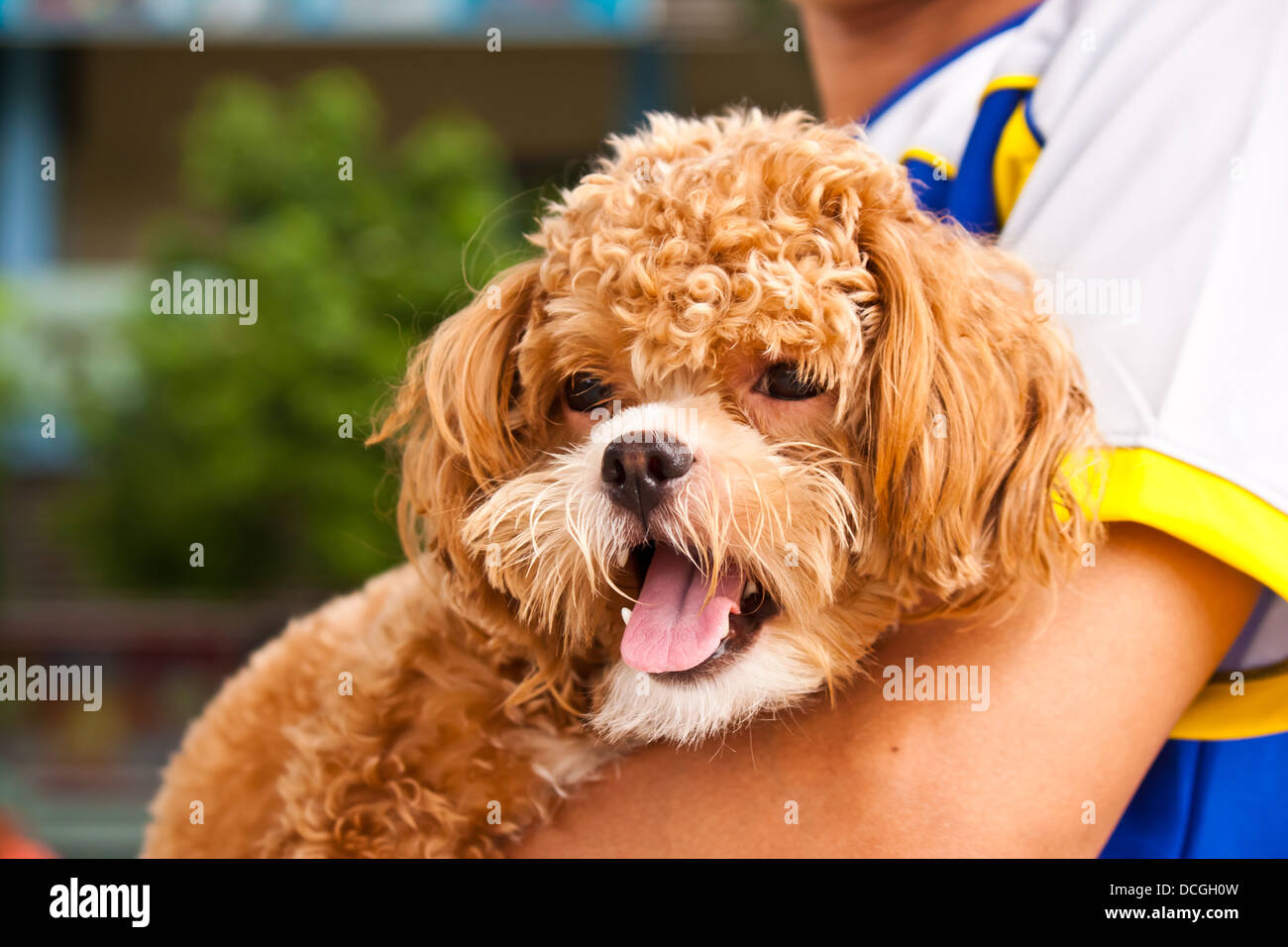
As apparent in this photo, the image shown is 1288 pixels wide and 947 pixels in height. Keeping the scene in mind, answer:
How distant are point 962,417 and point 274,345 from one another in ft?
56.1

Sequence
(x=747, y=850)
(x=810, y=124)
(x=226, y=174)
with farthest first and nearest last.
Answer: (x=226, y=174), (x=810, y=124), (x=747, y=850)

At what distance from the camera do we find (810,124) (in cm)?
230

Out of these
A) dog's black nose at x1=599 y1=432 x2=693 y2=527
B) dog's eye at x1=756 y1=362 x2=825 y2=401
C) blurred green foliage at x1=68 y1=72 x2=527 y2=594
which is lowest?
dog's black nose at x1=599 y1=432 x2=693 y2=527

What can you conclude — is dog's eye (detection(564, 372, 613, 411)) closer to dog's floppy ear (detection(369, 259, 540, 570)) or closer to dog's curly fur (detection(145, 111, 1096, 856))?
dog's curly fur (detection(145, 111, 1096, 856))

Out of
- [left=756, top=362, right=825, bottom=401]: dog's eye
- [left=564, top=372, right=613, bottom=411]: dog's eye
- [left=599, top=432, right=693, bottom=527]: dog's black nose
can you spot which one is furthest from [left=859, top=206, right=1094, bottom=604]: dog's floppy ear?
[left=564, top=372, right=613, bottom=411]: dog's eye

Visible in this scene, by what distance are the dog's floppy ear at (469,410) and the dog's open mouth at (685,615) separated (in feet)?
1.19

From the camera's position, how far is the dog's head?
1.92 meters

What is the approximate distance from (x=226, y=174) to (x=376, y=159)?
240 cm

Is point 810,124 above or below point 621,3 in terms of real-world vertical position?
below

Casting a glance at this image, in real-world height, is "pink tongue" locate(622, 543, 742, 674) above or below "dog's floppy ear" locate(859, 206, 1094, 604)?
below

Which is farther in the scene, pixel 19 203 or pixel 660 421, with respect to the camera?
pixel 19 203

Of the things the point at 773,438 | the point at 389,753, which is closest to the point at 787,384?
the point at 773,438
